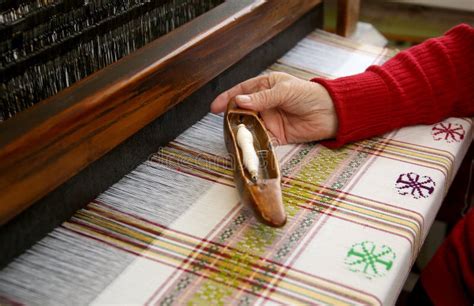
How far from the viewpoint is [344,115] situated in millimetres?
975

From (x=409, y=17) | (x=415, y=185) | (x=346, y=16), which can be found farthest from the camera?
(x=409, y=17)

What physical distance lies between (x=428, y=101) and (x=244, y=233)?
0.43m

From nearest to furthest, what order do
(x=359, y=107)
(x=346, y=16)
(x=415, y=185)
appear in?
(x=415, y=185) < (x=359, y=107) < (x=346, y=16)

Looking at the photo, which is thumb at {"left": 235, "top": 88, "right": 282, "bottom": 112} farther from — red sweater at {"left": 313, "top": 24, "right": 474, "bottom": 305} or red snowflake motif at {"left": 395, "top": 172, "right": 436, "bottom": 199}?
red snowflake motif at {"left": 395, "top": 172, "right": 436, "bottom": 199}

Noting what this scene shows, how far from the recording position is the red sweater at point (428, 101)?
99 cm

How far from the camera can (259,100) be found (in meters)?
0.95

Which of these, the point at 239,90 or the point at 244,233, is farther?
the point at 239,90

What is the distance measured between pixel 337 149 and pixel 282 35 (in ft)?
1.27

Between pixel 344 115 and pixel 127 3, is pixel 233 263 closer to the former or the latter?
pixel 344 115

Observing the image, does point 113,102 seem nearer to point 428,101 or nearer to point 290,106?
point 290,106

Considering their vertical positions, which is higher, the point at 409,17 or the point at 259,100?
the point at 259,100

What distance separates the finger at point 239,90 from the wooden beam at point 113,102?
0.04 meters

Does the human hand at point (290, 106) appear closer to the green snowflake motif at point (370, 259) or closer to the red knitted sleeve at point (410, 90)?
the red knitted sleeve at point (410, 90)

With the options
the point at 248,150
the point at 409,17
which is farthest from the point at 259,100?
the point at 409,17
